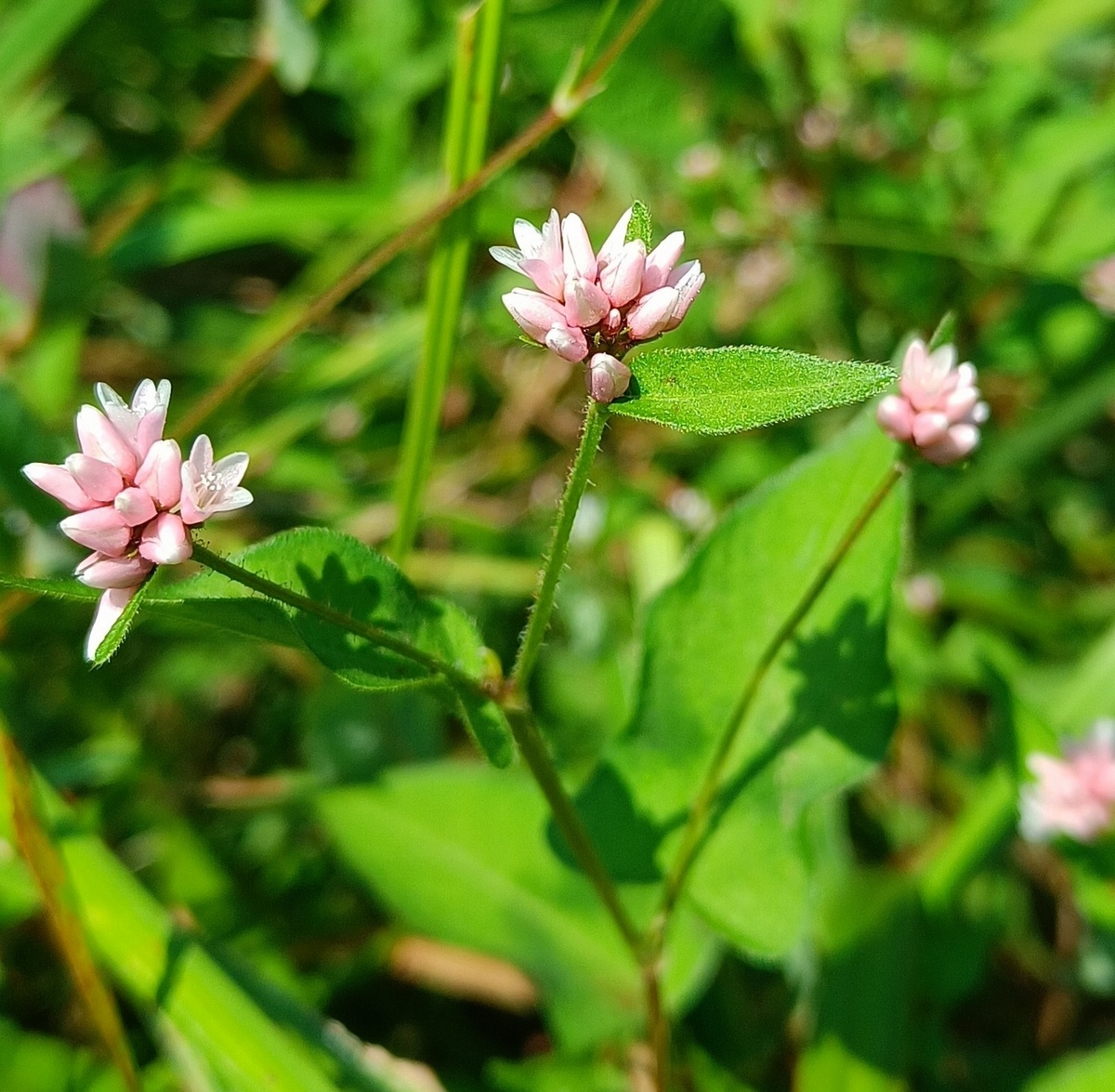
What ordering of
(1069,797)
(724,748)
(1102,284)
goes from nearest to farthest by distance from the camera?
(724,748) → (1069,797) → (1102,284)

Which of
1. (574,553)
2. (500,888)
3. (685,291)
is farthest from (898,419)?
(574,553)

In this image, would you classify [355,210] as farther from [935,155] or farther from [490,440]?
[935,155]

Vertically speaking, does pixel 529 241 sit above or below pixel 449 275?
above

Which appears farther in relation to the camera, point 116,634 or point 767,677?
point 767,677

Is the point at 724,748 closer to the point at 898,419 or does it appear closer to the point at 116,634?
the point at 898,419

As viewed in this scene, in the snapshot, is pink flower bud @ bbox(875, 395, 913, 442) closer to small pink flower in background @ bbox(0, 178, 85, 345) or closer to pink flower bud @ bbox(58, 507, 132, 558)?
pink flower bud @ bbox(58, 507, 132, 558)

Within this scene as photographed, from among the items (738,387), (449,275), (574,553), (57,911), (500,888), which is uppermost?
(738,387)

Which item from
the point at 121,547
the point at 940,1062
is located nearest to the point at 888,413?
the point at 121,547
